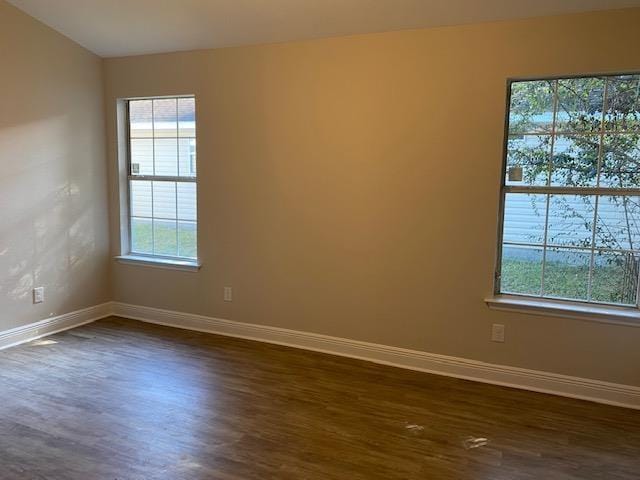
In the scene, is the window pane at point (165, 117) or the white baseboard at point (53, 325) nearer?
the white baseboard at point (53, 325)

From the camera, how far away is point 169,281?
14.7 ft

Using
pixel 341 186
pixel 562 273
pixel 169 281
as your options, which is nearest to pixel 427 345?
pixel 562 273

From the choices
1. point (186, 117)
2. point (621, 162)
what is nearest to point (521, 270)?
point (621, 162)

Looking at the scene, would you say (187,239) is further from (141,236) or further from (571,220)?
(571,220)

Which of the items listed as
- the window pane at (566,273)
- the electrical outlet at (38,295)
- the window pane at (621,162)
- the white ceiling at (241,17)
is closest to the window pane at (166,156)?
the white ceiling at (241,17)

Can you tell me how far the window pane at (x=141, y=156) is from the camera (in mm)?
4543

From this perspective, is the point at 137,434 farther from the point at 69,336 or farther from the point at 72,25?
the point at 72,25

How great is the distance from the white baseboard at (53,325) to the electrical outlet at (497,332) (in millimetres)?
3353

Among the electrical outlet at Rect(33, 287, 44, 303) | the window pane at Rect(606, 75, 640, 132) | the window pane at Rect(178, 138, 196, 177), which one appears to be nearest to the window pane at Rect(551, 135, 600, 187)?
the window pane at Rect(606, 75, 640, 132)

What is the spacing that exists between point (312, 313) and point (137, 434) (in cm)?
160

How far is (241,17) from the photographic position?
3.53 m

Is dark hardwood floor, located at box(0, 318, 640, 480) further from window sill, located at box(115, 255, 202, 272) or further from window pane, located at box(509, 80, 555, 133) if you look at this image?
window pane, located at box(509, 80, 555, 133)

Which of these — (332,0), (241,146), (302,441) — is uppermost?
(332,0)

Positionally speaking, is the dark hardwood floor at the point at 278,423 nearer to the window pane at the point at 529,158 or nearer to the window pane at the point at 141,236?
the window pane at the point at 141,236
